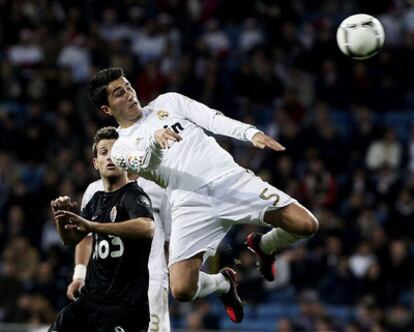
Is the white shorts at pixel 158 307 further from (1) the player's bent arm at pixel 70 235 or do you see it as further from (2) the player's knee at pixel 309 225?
(2) the player's knee at pixel 309 225

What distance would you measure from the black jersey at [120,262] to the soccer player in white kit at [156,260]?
1.48 ft

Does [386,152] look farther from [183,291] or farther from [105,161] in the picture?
[105,161]

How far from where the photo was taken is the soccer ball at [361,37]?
339 inches

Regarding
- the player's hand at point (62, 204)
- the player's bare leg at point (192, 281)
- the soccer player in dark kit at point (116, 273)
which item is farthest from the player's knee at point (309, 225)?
the player's hand at point (62, 204)

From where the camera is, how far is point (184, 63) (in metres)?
16.5

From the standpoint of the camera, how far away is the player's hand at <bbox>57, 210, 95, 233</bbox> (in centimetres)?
722

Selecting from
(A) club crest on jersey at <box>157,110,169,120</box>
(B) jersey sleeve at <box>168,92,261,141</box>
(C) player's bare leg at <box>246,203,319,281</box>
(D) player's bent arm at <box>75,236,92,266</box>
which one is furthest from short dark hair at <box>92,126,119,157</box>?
(C) player's bare leg at <box>246,203,319,281</box>

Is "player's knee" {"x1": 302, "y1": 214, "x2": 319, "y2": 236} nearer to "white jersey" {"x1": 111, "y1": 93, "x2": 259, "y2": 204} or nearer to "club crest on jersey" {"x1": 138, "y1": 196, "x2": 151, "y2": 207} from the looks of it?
"white jersey" {"x1": 111, "y1": 93, "x2": 259, "y2": 204}

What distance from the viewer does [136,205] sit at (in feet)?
25.2

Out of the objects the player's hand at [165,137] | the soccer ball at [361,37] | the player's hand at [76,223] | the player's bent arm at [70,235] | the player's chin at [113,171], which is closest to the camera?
the player's hand at [76,223]

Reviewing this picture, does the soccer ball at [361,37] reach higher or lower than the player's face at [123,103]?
higher

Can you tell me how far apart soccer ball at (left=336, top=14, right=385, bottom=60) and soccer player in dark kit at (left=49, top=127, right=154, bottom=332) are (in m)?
2.12

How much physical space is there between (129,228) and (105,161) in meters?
0.75

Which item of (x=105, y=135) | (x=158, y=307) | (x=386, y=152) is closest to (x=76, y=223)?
(x=105, y=135)
